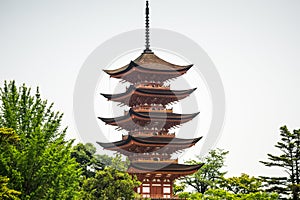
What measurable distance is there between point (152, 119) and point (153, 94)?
2.54 meters

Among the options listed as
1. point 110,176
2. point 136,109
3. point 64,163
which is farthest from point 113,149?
point 64,163

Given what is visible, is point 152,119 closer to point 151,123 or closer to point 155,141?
point 151,123

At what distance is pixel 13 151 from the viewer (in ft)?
82.2

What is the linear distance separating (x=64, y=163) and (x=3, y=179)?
5322mm

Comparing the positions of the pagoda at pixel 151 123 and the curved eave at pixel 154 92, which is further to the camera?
the curved eave at pixel 154 92

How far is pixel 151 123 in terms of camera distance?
46.8m

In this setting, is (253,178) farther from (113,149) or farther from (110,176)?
(110,176)

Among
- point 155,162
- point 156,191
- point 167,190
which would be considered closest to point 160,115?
point 155,162

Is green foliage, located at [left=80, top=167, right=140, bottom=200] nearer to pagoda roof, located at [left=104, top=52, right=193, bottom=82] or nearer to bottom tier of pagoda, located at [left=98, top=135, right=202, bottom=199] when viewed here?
bottom tier of pagoda, located at [left=98, top=135, right=202, bottom=199]

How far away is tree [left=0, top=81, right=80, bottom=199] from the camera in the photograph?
25109mm

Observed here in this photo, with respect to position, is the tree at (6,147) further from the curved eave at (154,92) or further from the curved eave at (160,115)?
the curved eave at (154,92)

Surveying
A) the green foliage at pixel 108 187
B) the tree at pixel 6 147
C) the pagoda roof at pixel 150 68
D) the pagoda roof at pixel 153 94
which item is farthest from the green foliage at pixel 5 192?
the pagoda roof at pixel 150 68

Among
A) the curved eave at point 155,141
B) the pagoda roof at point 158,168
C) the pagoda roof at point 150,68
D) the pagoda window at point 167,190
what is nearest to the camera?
the pagoda roof at point 158,168

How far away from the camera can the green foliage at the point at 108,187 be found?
31.5 metres
